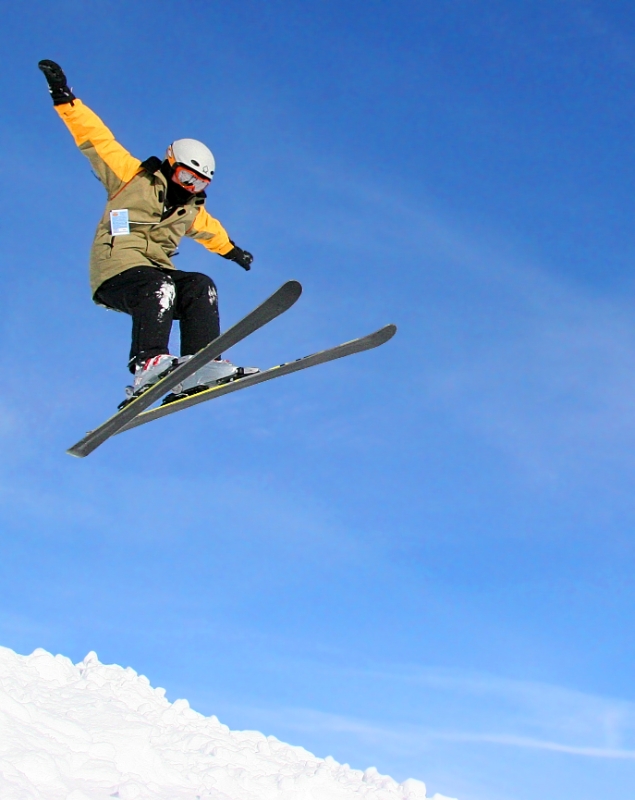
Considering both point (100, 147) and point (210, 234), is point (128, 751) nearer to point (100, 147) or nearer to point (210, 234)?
point (210, 234)

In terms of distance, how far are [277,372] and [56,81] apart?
3104mm

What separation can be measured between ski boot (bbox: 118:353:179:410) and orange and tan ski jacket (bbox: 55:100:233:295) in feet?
3.02

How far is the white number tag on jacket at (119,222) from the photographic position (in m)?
6.56

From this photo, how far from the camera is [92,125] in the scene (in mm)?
6543

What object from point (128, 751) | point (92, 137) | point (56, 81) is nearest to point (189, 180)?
point (92, 137)

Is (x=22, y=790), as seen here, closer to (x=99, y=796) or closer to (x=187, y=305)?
(x=99, y=796)

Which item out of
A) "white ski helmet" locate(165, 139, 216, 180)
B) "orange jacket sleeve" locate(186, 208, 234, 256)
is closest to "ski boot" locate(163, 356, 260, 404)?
"white ski helmet" locate(165, 139, 216, 180)

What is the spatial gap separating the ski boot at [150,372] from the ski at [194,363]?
0.08m

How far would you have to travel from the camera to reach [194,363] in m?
6.00

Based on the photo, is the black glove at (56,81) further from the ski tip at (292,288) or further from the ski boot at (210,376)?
the ski tip at (292,288)

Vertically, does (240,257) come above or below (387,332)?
above

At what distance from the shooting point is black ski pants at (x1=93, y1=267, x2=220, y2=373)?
632 cm

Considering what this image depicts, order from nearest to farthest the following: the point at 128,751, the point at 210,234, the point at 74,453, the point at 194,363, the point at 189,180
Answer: the point at 194,363, the point at 189,180, the point at 74,453, the point at 210,234, the point at 128,751

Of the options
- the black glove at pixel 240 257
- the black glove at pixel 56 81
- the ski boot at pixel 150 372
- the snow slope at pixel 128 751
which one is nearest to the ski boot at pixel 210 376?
the ski boot at pixel 150 372
